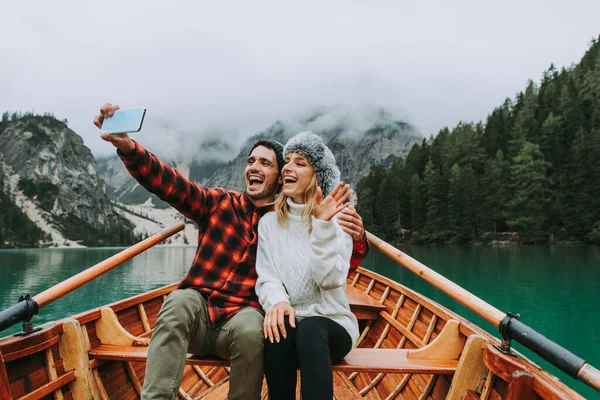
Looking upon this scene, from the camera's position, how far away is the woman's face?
9.65ft

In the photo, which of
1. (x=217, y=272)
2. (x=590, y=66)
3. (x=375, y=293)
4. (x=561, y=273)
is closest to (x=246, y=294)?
(x=217, y=272)

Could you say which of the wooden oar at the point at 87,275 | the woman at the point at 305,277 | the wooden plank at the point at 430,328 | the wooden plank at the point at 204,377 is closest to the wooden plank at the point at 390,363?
the woman at the point at 305,277

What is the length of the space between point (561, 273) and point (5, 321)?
27377 millimetres

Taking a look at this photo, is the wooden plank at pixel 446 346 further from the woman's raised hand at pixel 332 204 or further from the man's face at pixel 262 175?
the man's face at pixel 262 175

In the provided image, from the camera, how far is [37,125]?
185250mm

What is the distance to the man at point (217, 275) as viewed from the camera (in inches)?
96.0

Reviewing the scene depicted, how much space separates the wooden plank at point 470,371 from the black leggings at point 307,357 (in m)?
0.94

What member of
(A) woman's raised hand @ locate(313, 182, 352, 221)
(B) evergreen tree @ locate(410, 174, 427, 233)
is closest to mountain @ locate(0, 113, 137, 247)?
(B) evergreen tree @ locate(410, 174, 427, 233)

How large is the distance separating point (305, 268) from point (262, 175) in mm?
992

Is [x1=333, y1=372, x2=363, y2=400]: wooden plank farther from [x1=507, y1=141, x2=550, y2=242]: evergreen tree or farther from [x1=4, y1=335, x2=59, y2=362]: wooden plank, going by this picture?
[x1=507, y1=141, x2=550, y2=242]: evergreen tree

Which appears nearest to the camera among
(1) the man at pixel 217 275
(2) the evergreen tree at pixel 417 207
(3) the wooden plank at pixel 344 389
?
(1) the man at pixel 217 275

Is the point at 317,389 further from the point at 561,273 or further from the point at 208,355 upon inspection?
the point at 561,273

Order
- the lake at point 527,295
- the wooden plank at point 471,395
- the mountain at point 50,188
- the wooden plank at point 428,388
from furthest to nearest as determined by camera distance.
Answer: the mountain at point 50,188 → the lake at point 527,295 → the wooden plank at point 428,388 → the wooden plank at point 471,395

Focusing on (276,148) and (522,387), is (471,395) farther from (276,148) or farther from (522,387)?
(276,148)
